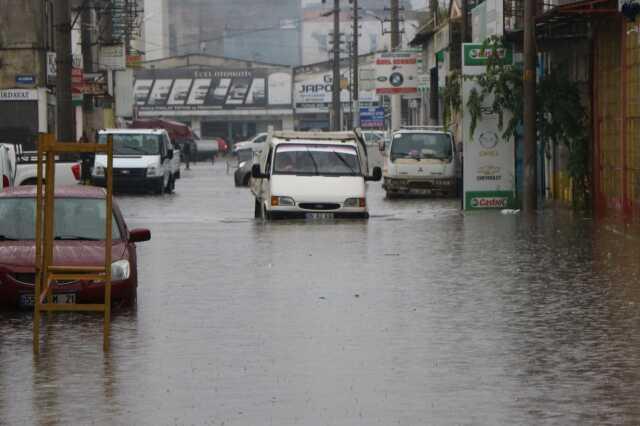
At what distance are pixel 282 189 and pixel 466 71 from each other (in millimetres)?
5703

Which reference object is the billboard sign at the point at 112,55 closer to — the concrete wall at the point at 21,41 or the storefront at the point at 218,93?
the concrete wall at the point at 21,41

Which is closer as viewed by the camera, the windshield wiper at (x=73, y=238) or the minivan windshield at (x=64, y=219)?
the windshield wiper at (x=73, y=238)

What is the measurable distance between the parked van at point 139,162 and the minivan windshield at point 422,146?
6905 millimetres

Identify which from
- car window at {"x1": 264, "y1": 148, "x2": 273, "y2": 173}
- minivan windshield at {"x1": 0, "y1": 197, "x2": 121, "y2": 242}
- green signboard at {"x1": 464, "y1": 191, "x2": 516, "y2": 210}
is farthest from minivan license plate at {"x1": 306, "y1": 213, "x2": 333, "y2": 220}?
minivan windshield at {"x1": 0, "y1": 197, "x2": 121, "y2": 242}

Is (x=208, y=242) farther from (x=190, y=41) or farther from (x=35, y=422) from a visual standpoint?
(x=190, y=41)

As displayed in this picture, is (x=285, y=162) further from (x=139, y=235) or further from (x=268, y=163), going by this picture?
(x=139, y=235)

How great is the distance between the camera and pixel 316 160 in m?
32.3

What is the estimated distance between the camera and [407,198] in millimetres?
43594

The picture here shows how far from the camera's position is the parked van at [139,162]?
4594cm

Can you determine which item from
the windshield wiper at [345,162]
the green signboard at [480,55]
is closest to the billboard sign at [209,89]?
the green signboard at [480,55]

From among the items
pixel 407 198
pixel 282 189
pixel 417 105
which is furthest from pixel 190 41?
pixel 282 189

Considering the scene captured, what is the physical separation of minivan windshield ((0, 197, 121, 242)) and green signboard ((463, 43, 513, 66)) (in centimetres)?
1828

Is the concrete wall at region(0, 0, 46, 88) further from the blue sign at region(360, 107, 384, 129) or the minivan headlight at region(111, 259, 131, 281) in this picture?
the minivan headlight at region(111, 259, 131, 281)

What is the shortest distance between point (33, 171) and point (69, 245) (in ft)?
61.0
